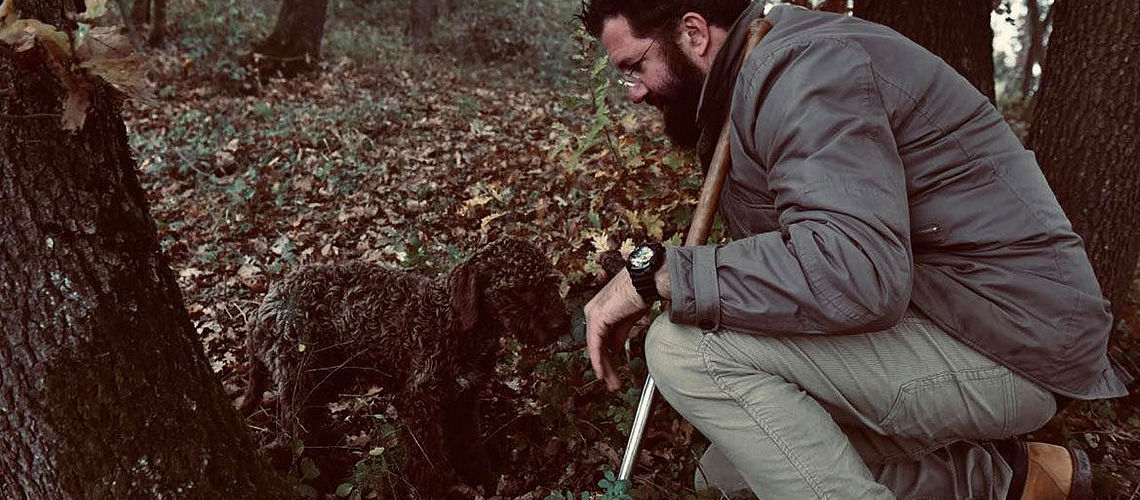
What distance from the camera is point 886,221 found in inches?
96.6

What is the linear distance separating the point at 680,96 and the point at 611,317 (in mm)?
1189

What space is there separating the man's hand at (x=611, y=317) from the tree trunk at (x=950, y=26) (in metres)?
3.19

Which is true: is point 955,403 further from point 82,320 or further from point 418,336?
point 82,320

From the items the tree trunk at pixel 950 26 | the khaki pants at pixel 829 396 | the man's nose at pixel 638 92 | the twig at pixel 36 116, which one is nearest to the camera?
the twig at pixel 36 116

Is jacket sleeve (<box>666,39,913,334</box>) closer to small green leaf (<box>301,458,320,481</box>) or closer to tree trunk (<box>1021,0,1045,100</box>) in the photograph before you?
small green leaf (<box>301,458,320,481</box>)

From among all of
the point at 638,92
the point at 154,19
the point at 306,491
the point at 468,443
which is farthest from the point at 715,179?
the point at 154,19

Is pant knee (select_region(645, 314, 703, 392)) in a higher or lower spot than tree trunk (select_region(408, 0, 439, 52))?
higher

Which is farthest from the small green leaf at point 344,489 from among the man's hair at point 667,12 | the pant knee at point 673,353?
the man's hair at point 667,12

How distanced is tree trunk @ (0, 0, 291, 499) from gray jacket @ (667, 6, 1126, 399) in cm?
197

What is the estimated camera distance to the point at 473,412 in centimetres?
A: 404

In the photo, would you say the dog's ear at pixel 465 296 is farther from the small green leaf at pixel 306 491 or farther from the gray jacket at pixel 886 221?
the gray jacket at pixel 886 221

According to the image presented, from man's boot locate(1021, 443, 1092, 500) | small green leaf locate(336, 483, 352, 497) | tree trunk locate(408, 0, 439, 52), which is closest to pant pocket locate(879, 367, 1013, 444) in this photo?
man's boot locate(1021, 443, 1092, 500)

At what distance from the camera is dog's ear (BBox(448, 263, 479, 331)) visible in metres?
3.67

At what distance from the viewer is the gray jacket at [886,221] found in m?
2.48
